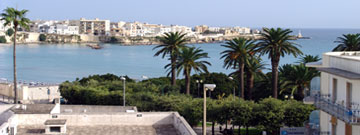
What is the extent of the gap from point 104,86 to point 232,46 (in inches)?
487

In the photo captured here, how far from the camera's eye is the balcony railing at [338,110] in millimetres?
13500

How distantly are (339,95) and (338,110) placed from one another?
705mm

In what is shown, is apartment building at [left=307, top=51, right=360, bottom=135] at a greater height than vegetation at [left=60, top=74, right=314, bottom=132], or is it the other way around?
apartment building at [left=307, top=51, right=360, bottom=135]

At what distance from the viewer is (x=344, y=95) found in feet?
47.5

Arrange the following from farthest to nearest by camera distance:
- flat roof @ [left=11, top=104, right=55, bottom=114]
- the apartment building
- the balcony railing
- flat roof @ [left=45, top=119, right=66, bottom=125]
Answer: flat roof @ [left=11, top=104, right=55, bottom=114]
flat roof @ [left=45, top=119, right=66, bottom=125]
the apartment building
the balcony railing

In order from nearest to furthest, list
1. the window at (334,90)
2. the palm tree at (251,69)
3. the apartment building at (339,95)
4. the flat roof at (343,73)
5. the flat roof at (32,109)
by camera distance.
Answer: the flat roof at (343,73), the apartment building at (339,95), the window at (334,90), the flat roof at (32,109), the palm tree at (251,69)

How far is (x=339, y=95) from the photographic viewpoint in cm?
1498

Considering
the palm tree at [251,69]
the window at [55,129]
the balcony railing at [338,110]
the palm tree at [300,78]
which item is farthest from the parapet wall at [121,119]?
the palm tree at [251,69]

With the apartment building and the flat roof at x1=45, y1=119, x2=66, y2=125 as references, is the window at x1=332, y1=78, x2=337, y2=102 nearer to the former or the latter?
the apartment building

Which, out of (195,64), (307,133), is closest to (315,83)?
(307,133)

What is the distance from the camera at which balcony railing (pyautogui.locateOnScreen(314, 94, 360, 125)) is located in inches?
531

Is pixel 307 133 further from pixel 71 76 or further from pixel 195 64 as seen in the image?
pixel 71 76

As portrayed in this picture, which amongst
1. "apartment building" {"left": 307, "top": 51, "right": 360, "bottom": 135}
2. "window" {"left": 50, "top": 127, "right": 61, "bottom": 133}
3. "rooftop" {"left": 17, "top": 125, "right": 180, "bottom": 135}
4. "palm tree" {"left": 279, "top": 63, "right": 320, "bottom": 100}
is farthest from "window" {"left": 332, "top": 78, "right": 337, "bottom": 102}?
"palm tree" {"left": 279, "top": 63, "right": 320, "bottom": 100}

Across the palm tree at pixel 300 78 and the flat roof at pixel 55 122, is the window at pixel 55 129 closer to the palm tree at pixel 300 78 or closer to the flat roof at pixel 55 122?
the flat roof at pixel 55 122
